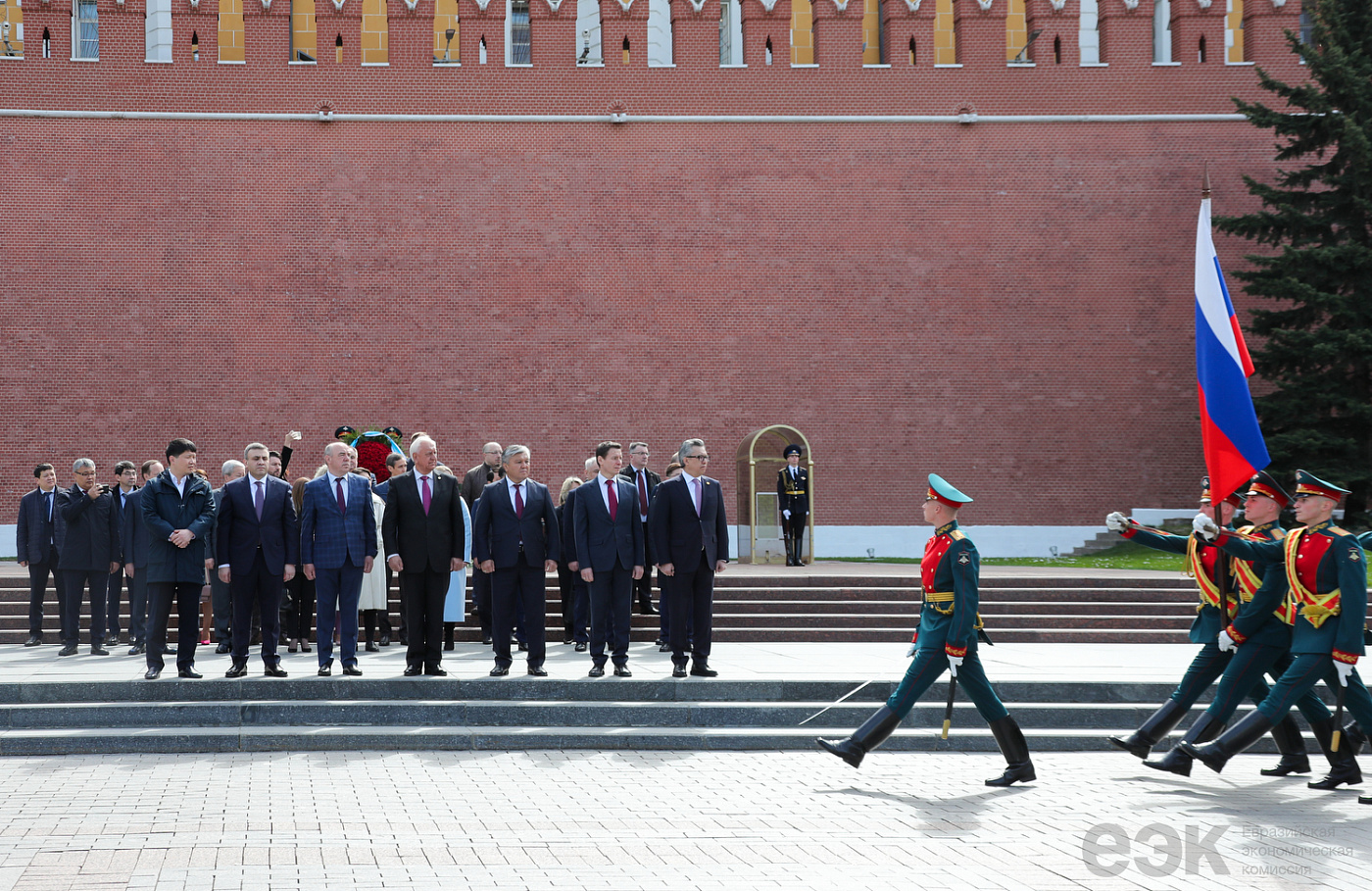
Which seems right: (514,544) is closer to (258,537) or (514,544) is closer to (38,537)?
(258,537)

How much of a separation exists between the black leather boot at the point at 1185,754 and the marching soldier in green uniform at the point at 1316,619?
2.0 inches

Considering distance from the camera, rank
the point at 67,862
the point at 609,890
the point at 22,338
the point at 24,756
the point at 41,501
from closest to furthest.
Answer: the point at 609,890, the point at 67,862, the point at 24,756, the point at 41,501, the point at 22,338

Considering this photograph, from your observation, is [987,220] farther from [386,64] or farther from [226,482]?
[226,482]

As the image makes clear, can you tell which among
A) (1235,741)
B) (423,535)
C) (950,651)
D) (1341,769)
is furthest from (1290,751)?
(423,535)

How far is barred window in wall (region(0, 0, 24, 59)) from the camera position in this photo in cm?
1719

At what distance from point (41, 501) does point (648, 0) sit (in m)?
11.1

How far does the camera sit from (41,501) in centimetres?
955

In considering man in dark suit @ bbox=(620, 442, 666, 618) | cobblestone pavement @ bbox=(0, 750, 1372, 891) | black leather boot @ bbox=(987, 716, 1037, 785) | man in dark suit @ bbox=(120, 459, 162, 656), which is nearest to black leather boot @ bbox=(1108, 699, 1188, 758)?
cobblestone pavement @ bbox=(0, 750, 1372, 891)

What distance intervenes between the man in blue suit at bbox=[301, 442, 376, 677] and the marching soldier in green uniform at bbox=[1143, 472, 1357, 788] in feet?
15.2

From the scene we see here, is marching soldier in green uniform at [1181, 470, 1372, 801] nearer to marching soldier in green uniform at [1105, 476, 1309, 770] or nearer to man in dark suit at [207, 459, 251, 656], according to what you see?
marching soldier in green uniform at [1105, 476, 1309, 770]

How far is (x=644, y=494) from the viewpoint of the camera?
30.7 feet

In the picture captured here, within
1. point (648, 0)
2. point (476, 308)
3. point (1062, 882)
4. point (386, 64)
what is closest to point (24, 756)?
point (1062, 882)

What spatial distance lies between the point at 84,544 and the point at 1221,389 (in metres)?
8.20

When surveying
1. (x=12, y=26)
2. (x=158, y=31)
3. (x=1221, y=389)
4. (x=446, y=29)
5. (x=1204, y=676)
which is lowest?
(x=1204, y=676)
